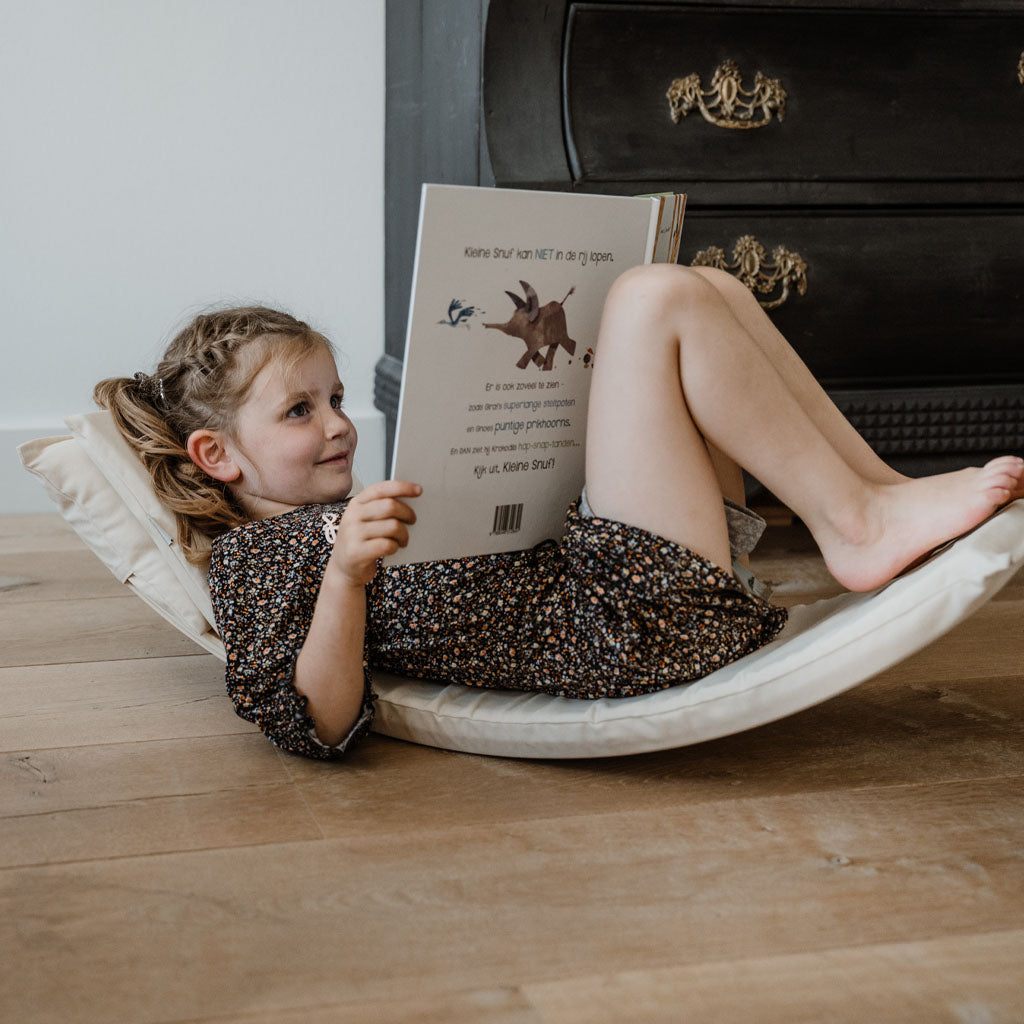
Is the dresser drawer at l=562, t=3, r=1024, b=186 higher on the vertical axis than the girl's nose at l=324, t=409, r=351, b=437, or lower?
higher

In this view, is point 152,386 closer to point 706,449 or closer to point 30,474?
point 706,449

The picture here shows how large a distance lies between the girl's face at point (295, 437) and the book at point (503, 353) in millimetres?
214

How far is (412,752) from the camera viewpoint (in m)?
1.05

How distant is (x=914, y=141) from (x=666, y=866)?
3.70 ft

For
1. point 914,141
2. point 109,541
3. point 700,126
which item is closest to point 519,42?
point 700,126

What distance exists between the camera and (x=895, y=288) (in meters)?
1.62

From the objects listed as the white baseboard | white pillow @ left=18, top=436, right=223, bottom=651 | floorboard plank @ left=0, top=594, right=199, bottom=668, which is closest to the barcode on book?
white pillow @ left=18, top=436, right=223, bottom=651

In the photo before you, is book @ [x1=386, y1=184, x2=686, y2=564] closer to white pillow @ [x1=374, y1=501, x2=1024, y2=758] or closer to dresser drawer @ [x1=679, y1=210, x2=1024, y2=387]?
white pillow @ [x1=374, y1=501, x2=1024, y2=758]

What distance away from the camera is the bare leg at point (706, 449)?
944 mm

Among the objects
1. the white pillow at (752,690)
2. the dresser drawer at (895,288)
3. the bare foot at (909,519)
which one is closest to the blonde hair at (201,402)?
the white pillow at (752,690)

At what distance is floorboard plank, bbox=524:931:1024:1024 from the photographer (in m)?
0.66

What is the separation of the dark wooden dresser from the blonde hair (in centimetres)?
43

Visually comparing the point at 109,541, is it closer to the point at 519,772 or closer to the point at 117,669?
the point at 117,669

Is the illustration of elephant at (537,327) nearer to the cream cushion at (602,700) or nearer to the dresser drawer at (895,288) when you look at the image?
the cream cushion at (602,700)
